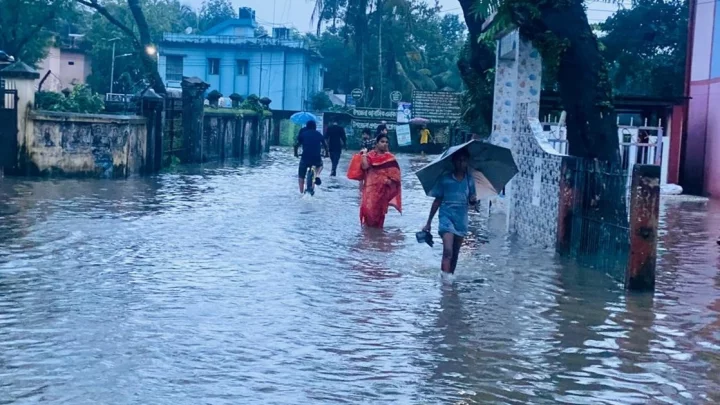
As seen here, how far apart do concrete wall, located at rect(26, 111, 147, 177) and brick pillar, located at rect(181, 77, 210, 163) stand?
795 cm

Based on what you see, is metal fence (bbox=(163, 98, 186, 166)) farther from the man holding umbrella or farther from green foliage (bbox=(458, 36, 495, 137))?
the man holding umbrella

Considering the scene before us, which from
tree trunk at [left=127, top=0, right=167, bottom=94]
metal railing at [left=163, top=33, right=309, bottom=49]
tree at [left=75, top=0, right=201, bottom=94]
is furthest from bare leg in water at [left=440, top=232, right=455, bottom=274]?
metal railing at [left=163, top=33, right=309, bottom=49]

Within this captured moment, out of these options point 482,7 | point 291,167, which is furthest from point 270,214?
point 291,167

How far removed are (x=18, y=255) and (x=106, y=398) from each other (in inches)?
261

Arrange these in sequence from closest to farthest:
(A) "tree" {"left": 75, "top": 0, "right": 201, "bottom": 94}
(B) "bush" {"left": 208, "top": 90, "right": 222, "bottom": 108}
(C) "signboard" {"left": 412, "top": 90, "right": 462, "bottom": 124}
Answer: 1. (B) "bush" {"left": 208, "top": 90, "right": 222, "bottom": 108}
2. (A) "tree" {"left": 75, "top": 0, "right": 201, "bottom": 94}
3. (C) "signboard" {"left": 412, "top": 90, "right": 462, "bottom": 124}

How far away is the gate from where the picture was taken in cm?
2522

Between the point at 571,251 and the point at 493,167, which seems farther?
the point at 571,251

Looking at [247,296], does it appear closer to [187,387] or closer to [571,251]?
[187,387]

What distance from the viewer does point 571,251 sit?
13.9 meters

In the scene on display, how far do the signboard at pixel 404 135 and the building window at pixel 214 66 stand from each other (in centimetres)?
1948

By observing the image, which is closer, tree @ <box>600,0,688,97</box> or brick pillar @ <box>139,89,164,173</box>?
brick pillar @ <box>139,89,164,173</box>

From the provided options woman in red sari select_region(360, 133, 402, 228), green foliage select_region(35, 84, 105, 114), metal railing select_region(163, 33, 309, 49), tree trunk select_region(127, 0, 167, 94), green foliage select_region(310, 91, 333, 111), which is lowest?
woman in red sari select_region(360, 133, 402, 228)

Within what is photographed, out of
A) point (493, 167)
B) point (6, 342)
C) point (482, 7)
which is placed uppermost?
point (482, 7)

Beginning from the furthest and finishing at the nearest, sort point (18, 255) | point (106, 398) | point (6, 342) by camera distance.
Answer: point (18, 255), point (6, 342), point (106, 398)
